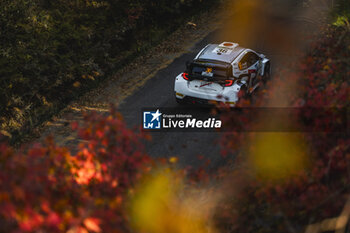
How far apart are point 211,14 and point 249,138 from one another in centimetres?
1461

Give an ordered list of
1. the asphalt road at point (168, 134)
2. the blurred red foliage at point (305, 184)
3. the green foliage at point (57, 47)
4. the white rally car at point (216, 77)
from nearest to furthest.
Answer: the blurred red foliage at point (305, 184) → the asphalt road at point (168, 134) → the white rally car at point (216, 77) → the green foliage at point (57, 47)

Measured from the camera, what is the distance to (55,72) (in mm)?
14797

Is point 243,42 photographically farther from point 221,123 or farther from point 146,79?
point 221,123

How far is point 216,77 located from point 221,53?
135cm

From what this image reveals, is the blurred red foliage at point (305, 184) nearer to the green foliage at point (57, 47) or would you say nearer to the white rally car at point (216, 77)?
the white rally car at point (216, 77)

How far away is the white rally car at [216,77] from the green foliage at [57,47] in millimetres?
4926

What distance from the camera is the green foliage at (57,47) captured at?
13141 mm

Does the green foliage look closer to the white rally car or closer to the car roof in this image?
the white rally car

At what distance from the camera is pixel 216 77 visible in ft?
39.1

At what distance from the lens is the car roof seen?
1242 centimetres

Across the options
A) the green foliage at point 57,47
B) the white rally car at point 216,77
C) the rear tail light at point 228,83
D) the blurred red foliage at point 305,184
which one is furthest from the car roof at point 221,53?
the green foliage at point 57,47

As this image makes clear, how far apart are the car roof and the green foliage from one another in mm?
5139

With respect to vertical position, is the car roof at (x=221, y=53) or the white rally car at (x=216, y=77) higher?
the car roof at (x=221, y=53)

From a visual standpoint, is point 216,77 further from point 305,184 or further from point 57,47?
point 57,47
